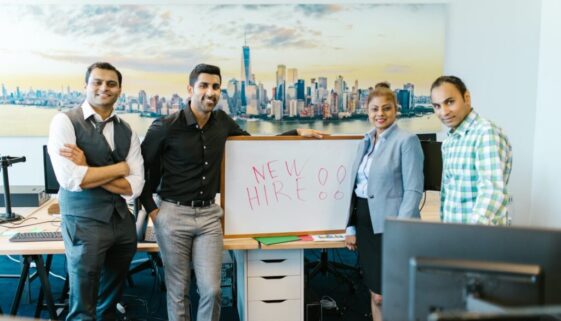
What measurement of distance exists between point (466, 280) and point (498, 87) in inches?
154

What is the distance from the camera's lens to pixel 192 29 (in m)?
4.31

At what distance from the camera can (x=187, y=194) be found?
7.45 ft

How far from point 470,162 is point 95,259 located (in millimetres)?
1695

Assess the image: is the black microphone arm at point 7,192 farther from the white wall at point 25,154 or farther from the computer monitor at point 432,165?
the computer monitor at point 432,165

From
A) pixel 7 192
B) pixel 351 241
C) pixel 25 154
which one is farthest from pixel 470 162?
pixel 25 154

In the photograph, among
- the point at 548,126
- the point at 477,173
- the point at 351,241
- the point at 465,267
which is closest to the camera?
the point at 465,267

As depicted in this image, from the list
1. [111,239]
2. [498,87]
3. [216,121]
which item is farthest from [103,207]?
[498,87]

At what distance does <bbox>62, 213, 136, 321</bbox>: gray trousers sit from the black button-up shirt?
207mm

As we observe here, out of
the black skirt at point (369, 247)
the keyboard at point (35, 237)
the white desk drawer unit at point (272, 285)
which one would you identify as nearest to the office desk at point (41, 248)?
the keyboard at point (35, 237)

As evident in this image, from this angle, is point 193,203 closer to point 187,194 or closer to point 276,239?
point 187,194

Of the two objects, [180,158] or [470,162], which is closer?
[470,162]

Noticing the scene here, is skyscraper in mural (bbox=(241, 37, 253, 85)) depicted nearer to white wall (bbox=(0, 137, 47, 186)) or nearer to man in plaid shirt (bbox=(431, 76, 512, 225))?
white wall (bbox=(0, 137, 47, 186))

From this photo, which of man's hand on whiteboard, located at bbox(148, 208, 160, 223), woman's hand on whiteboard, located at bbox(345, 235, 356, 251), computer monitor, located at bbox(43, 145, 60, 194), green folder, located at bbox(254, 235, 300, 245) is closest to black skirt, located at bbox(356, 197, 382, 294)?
woman's hand on whiteboard, located at bbox(345, 235, 356, 251)

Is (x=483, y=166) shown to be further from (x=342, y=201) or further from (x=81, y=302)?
(x=81, y=302)
